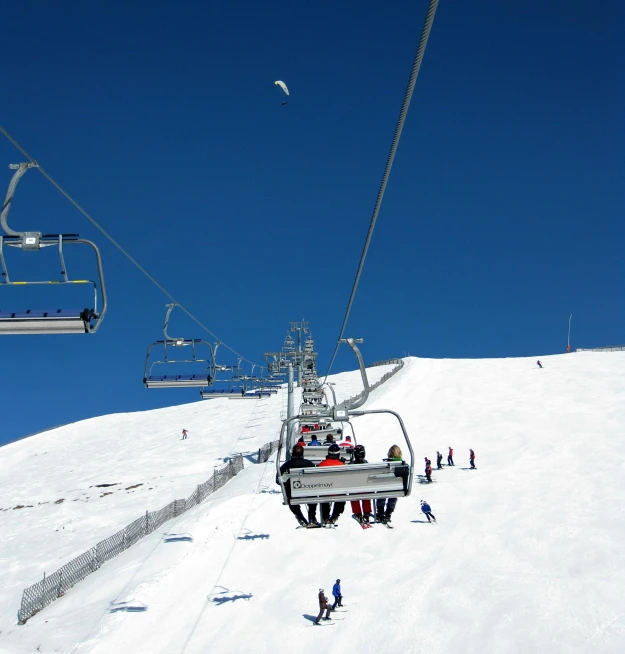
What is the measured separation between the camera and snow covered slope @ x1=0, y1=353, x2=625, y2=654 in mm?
13719

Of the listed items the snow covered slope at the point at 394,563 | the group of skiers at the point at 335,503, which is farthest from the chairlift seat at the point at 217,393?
the group of skiers at the point at 335,503

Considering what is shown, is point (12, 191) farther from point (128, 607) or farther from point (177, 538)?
point (177, 538)

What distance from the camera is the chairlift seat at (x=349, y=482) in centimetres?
884

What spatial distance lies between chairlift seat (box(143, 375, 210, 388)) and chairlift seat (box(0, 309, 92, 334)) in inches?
325

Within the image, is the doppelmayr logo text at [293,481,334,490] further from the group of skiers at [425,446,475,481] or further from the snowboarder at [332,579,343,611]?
the group of skiers at [425,446,475,481]

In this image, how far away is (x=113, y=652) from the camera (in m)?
13.4

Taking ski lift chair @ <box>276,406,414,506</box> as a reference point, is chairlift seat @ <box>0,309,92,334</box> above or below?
above

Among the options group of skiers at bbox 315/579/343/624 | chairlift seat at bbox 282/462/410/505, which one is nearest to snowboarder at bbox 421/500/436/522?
group of skiers at bbox 315/579/343/624

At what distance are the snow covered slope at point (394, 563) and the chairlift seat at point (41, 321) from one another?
413 inches

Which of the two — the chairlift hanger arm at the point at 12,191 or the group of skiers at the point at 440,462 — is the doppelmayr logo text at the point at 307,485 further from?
the group of skiers at the point at 440,462

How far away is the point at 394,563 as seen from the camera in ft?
55.6

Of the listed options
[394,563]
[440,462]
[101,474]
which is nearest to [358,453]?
[394,563]

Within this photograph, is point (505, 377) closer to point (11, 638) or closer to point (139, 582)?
point (139, 582)

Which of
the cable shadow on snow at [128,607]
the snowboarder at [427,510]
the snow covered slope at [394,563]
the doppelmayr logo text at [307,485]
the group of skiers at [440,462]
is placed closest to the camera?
the doppelmayr logo text at [307,485]
